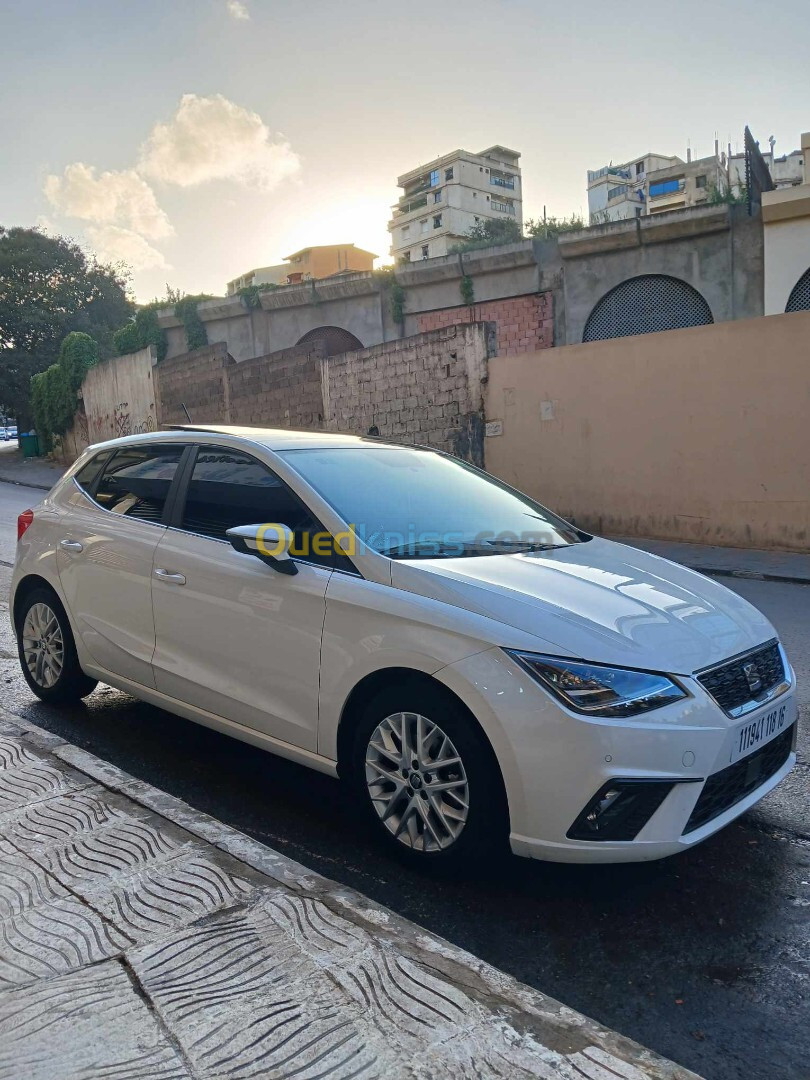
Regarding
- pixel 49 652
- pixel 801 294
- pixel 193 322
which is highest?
pixel 193 322

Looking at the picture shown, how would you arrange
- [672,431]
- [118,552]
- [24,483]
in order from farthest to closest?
[24,483] < [672,431] < [118,552]

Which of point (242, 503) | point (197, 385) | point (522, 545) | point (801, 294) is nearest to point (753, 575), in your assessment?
point (522, 545)

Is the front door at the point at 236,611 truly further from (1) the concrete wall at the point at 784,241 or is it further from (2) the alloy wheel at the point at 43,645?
(1) the concrete wall at the point at 784,241

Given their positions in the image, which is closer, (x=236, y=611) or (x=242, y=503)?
(x=236, y=611)

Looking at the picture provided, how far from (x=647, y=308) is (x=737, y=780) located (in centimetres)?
1760

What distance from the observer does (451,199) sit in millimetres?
82375

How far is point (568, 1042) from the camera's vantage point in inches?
86.8

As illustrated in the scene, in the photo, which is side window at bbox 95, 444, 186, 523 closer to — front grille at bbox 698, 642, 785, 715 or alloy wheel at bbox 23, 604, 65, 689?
alloy wheel at bbox 23, 604, 65, 689

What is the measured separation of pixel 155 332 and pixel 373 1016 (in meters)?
27.2

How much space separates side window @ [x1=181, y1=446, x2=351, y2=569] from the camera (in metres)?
3.75

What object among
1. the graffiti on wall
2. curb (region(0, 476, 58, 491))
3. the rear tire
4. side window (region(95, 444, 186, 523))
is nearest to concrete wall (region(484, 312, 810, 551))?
side window (region(95, 444, 186, 523))

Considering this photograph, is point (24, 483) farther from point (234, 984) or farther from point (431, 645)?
point (234, 984)

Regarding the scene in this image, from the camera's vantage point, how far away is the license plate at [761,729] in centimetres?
303

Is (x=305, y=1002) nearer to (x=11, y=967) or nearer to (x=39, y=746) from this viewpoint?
(x=11, y=967)
